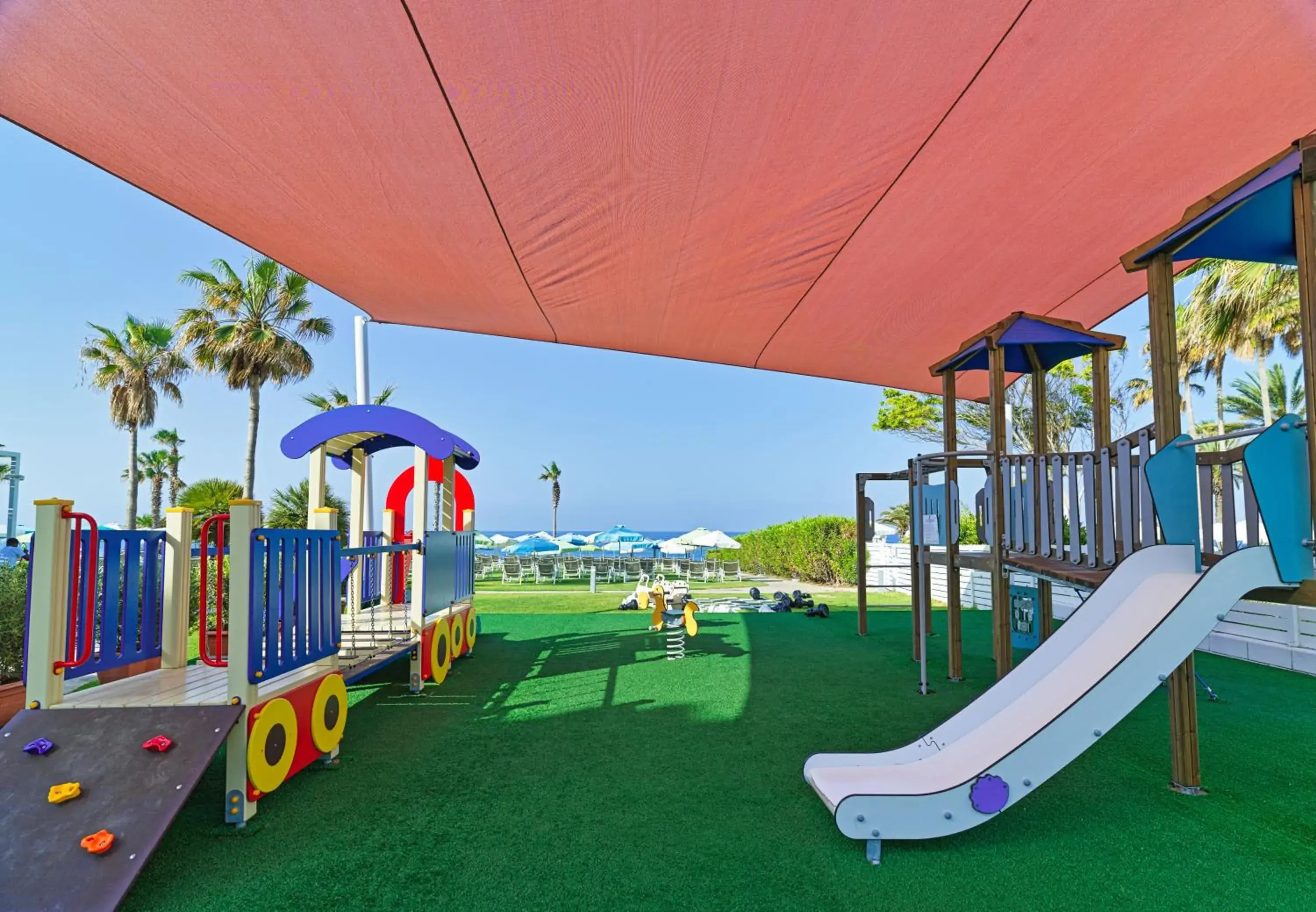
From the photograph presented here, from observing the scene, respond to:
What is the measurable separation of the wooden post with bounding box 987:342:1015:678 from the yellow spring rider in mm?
3134

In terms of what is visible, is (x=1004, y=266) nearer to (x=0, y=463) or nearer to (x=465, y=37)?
(x=465, y=37)

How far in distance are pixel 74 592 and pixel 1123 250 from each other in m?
7.34

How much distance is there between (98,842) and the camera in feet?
8.65

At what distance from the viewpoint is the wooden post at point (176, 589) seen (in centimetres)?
439

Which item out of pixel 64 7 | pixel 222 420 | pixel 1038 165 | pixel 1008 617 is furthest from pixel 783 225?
pixel 222 420

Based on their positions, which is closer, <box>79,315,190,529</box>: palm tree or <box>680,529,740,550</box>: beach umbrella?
<box>680,529,740,550</box>: beach umbrella

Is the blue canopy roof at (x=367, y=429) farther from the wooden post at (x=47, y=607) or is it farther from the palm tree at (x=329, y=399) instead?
the palm tree at (x=329, y=399)

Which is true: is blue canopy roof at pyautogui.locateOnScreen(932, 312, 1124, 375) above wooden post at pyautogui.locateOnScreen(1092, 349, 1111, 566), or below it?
above

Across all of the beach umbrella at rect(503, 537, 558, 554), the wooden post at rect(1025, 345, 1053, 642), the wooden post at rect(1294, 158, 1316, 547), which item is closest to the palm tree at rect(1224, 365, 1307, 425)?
the beach umbrella at rect(503, 537, 558, 554)

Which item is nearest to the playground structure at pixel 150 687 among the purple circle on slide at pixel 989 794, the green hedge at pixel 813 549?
the purple circle on slide at pixel 989 794

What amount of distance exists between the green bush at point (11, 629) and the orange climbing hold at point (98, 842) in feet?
11.3

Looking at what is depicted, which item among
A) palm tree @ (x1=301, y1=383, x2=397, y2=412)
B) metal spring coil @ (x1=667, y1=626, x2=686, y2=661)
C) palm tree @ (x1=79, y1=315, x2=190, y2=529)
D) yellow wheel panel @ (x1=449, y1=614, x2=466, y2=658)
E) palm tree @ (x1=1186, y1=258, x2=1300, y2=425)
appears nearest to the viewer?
yellow wheel panel @ (x1=449, y1=614, x2=466, y2=658)

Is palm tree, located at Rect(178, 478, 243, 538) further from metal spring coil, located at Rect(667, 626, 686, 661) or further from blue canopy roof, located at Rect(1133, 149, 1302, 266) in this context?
blue canopy roof, located at Rect(1133, 149, 1302, 266)

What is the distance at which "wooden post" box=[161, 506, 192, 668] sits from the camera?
14.4ft
